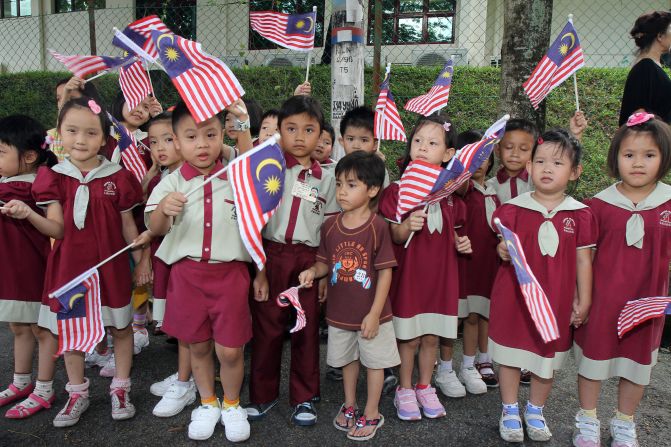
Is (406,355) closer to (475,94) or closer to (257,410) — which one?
(257,410)

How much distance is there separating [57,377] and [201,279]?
1.58 m

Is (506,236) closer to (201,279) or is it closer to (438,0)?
(201,279)

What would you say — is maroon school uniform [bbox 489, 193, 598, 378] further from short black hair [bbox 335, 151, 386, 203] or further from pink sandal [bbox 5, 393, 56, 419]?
pink sandal [bbox 5, 393, 56, 419]

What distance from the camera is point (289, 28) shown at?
405 cm

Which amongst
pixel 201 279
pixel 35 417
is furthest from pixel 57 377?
pixel 201 279

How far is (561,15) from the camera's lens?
11.5 meters

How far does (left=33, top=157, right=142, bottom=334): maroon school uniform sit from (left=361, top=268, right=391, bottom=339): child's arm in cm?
141

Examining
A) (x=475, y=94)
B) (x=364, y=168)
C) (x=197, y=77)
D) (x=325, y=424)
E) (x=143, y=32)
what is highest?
(x=475, y=94)

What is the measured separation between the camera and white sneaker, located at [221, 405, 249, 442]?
2869mm

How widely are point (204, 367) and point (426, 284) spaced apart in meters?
1.33

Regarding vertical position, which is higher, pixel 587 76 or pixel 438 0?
pixel 438 0

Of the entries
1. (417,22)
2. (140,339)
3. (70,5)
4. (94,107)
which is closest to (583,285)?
(94,107)

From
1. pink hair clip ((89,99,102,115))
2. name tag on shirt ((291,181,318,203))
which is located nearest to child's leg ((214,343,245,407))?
name tag on shirt ((291,181,318,203))

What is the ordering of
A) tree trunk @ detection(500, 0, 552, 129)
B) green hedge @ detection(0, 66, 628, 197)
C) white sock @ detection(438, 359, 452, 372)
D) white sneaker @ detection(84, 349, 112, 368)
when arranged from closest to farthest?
white sock @ detection(438, 359, 452, 372) → white sneaker @ detection(84, 349, 112, 368) → tree trunk @ detection(500, 0, 552, 129) → green hedge @ detection(0, 66, 628, 197)
